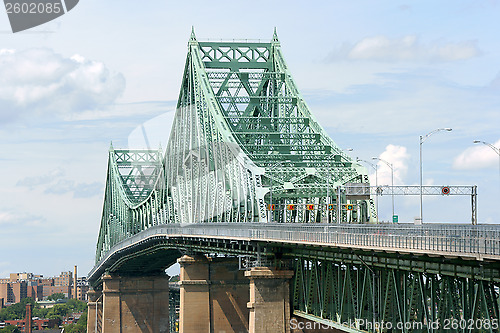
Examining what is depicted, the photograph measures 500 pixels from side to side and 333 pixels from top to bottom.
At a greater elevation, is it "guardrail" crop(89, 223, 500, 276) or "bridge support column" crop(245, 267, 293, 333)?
"guardrail" crop(89, 223, 500, 276)

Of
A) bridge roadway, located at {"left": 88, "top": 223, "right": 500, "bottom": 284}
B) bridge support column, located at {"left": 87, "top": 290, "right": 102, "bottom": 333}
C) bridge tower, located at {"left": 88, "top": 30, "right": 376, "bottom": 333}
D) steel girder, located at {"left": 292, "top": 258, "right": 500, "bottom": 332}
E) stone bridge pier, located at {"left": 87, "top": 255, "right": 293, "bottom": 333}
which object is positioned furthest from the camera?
bridge support column, located at {"left": 87, "top": 290, "right": 102, "bottom": 333}

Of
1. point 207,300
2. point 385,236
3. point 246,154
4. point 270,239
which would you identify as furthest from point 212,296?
point 385,236

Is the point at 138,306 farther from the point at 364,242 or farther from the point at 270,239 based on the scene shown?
the point at 364,242

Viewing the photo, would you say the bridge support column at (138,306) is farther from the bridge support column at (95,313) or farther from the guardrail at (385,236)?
the guardrail at (385,236)

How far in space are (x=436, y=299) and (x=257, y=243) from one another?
24213 millimetres

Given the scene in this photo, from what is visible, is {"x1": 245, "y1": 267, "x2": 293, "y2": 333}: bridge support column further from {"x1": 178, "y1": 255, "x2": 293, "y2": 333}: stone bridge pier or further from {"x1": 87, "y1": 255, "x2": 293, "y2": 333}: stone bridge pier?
{"x1": 178, "y1": 255, "x2": 293, "y2": 333}: stone bridge pier

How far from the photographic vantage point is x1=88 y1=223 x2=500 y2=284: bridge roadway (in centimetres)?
3425

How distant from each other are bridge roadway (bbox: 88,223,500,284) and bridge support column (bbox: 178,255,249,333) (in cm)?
234

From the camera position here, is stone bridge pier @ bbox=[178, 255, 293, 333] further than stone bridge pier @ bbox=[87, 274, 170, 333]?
No

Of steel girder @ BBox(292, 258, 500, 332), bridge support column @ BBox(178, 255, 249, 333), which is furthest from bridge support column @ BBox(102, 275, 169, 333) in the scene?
steel girder @ BBox(292, 258, 500, 332)

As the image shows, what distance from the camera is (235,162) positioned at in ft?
293

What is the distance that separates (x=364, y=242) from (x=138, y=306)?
96482 millimetres

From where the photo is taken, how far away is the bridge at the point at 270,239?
3834 centimetres

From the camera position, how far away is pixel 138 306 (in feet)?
446
